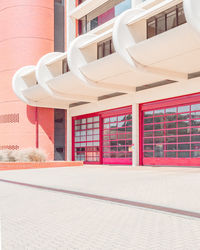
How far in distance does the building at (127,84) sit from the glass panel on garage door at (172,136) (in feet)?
0.19

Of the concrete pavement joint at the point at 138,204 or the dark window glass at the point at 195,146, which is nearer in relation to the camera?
the concrete pavement joint at the point at 138,204

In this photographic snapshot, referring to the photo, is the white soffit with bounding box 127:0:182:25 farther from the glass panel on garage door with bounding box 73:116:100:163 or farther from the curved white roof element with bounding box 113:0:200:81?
the glass panel on garage door with bounding box 73:116:100:163

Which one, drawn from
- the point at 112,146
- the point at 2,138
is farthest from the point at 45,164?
the point at 2,138

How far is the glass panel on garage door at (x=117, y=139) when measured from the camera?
80.6 feet

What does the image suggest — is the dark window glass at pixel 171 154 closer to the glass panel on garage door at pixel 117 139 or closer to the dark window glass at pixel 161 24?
the glass panel on garage door at pixel 117 139

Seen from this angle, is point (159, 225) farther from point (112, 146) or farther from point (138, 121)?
point (112, 146)

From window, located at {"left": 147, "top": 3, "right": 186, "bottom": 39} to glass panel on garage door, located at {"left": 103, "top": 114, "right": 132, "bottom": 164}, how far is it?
700cm

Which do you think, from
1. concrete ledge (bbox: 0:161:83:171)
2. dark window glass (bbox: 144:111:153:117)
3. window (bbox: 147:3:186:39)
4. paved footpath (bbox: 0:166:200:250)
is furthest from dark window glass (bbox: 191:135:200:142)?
paved footpath (bbox: 0:166:200:250)

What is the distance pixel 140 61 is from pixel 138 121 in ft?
21.0

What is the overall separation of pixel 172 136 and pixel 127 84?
444cm

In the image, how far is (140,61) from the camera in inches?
697

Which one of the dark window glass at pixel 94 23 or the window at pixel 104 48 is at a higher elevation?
the dark window glass at pixel 94 23

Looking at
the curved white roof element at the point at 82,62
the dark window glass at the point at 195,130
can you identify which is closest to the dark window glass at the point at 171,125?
the dark window glass at the point at 195,130

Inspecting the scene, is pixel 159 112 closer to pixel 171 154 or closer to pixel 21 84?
pixel 171 154
